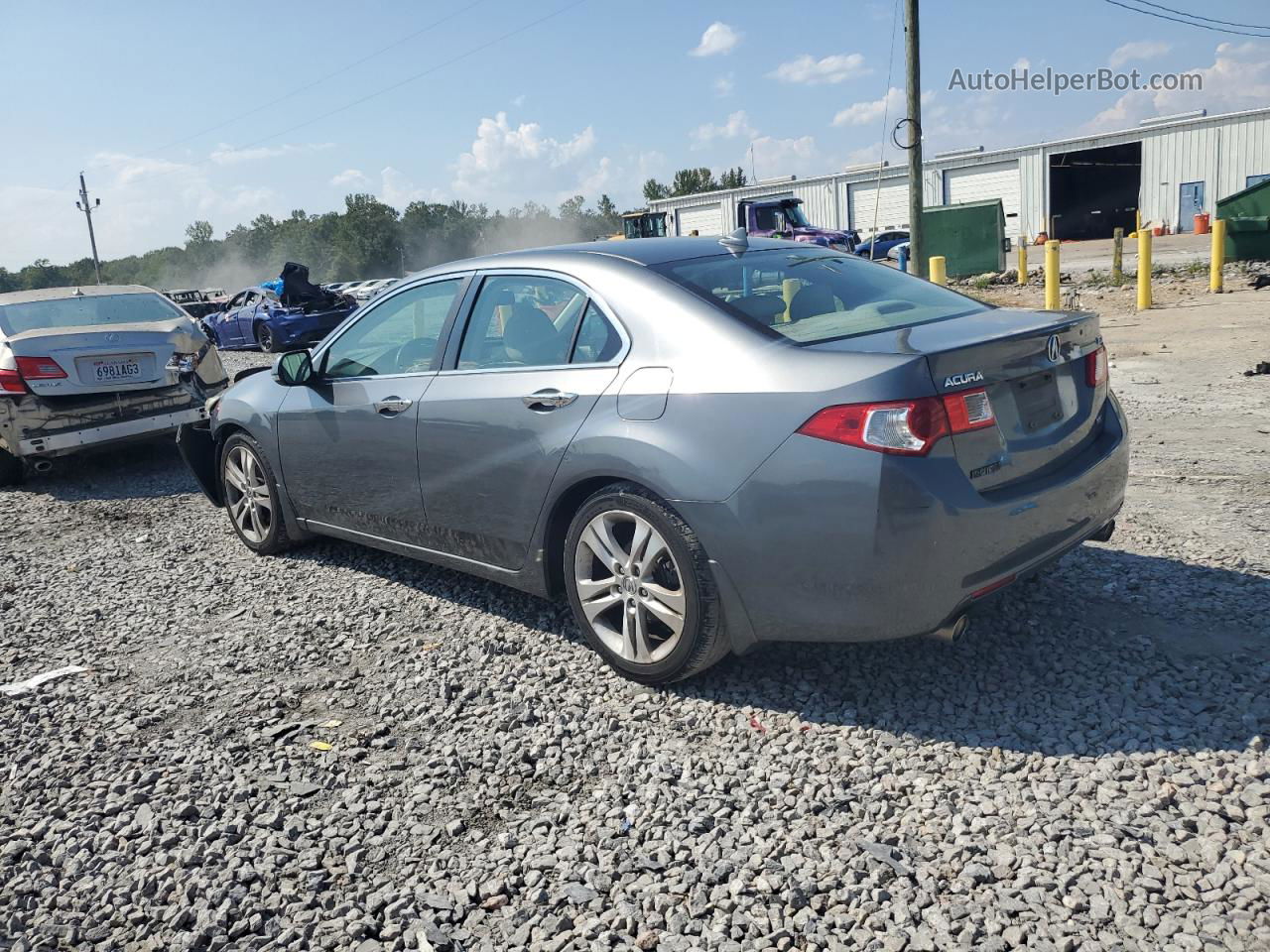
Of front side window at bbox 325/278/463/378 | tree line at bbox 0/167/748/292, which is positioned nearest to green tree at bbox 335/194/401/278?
tree line at bbox 0/167/748/292

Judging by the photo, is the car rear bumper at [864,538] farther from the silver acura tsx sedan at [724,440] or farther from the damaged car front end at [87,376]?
the damaged car front end at [87,376]

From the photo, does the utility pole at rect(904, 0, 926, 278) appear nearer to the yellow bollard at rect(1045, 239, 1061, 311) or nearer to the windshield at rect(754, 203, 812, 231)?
the yellow bollard at rect(1045, 239, 1061, 311)

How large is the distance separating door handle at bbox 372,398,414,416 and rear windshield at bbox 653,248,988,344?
1.39 metres

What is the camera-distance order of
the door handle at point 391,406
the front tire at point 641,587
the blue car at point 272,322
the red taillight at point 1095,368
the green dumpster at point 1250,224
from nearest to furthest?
the front tire at point 641,587 < the red taillight at point 1095,368 < the door handle at point 391,406 < the green dumpster at point 1250,224 < the blue car at point 272,322

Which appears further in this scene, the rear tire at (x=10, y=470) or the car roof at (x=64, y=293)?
the car roof at (x=64, y=293)

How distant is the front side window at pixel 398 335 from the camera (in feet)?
15.3

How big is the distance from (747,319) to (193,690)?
263 centimetres

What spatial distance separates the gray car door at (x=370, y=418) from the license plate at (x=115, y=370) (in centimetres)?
367

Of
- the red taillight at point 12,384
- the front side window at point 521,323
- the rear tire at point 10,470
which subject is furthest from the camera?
the rear tire at point 10,470

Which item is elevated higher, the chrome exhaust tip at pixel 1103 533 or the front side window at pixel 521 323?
the front side window at pixel 521 323

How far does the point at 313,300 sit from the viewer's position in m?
20.5

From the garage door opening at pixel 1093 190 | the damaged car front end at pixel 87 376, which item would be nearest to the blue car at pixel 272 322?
the damaged car front end at pixel 87 376

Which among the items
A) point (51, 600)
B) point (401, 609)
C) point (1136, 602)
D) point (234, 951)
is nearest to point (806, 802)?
point (234, 951)

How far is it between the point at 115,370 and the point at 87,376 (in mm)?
210
